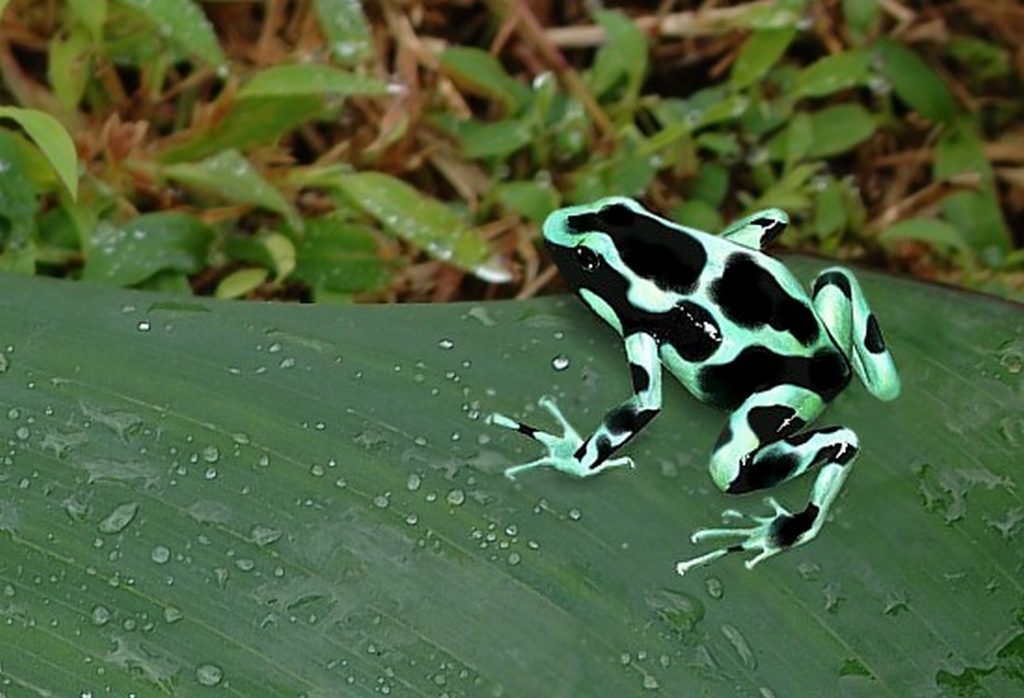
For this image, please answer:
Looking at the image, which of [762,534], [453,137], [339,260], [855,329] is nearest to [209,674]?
[762,534]

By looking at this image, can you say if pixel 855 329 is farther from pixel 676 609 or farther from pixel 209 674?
pixel 209 674

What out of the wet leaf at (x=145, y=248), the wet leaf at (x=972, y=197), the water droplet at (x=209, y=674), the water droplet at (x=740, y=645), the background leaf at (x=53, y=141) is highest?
the background leaf at (x=53, y=141)

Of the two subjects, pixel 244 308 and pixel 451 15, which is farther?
pixel 451 15

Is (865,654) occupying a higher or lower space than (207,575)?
lower

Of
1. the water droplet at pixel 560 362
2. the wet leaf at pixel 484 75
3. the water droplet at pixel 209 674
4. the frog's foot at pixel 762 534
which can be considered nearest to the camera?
the water droplet at pixel 209 674

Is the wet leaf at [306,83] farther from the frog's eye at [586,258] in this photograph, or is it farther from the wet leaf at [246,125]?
the frog's eye at [586,258]

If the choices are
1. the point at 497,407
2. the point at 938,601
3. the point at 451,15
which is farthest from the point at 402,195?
the point at 938,601

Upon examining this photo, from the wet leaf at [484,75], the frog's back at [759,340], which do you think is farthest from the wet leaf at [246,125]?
the frog's back at [759,340]

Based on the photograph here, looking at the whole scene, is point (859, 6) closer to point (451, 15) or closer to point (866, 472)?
point (451, 15)
